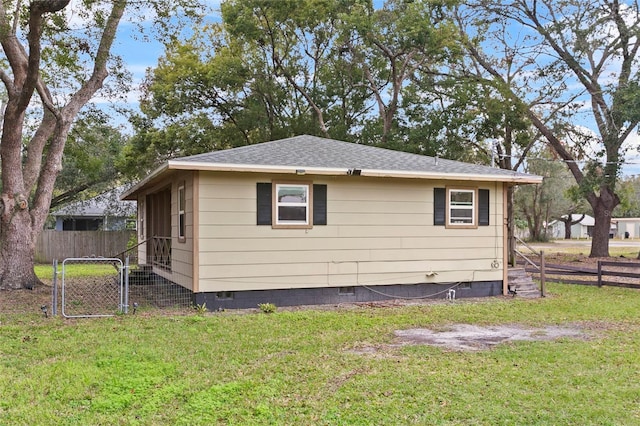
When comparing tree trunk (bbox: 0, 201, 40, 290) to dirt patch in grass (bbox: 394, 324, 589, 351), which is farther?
tree trunk (bbox: 0, 201, 40, 290)

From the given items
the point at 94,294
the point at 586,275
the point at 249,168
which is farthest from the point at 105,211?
the point at 586,275

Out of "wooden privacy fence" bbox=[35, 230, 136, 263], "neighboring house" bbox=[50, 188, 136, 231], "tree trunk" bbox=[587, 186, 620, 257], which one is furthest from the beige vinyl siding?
"neighboring house" bbox=[50, 188, 136, 231]

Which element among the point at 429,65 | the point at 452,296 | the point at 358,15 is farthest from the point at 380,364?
the point at 429,65

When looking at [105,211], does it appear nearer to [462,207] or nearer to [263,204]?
[263,204]

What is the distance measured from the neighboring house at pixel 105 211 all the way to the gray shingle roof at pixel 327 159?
18.2 meters

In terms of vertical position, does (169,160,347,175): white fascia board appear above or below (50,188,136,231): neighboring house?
above

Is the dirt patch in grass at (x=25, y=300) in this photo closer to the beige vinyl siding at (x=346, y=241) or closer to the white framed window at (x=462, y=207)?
the beige vinyl siding at (x=346, y=241)

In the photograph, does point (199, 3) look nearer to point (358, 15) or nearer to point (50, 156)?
point (50, 156)

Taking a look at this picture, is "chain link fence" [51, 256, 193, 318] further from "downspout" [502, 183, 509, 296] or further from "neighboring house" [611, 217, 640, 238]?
"neighboring house" [611, 217, 640, 238]

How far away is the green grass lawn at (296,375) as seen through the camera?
4.36 m

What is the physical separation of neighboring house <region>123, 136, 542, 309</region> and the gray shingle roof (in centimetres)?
3

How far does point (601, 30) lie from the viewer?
21391mm

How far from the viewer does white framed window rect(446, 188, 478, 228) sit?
11414mm

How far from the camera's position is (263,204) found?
32.7 feet
